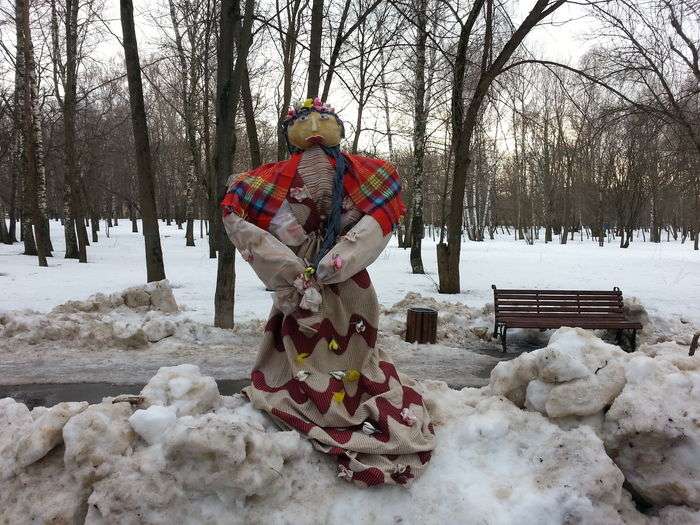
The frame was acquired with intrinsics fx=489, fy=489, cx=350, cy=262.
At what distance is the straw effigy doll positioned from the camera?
2.43m

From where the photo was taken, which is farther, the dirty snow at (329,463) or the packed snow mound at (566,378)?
the packed snow mound at (566,378)

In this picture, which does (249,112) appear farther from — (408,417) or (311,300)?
(408,417)

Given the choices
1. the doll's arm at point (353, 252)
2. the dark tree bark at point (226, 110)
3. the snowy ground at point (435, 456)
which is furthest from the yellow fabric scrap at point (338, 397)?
the dark tree bark at point (226, 110)

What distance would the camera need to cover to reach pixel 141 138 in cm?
714

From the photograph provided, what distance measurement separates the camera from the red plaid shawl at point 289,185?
2.77 m

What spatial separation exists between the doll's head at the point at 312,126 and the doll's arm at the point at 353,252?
1.88 feet

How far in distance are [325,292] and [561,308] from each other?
5.38 metres

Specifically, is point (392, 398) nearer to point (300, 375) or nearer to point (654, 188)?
point (300, 375)

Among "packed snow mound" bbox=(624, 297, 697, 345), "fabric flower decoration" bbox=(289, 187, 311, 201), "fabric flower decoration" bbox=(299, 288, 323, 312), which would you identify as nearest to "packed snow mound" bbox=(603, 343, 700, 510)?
"fabric flower decoration" bbox=(299, 288, 323, 312)

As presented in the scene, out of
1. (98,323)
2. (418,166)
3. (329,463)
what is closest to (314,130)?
(329,463)

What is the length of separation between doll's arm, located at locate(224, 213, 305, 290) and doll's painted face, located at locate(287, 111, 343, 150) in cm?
64

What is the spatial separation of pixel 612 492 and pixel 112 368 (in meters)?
4.68

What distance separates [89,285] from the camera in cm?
984

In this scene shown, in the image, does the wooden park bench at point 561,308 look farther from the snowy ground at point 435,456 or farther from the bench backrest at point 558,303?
the snowy ground at point 435,456
